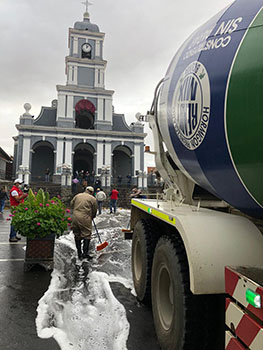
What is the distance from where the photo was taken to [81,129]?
28203 mm

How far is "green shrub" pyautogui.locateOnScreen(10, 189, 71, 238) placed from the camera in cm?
496

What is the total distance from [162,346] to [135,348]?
319 mm

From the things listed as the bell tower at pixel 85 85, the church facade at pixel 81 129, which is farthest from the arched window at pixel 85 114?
the church facade at pixel 81 129

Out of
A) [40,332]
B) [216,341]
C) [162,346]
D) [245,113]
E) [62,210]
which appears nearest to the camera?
[245,113]

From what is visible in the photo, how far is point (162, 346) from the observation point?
2.59 metres

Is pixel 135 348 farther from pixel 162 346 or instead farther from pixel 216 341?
pixel 216 341

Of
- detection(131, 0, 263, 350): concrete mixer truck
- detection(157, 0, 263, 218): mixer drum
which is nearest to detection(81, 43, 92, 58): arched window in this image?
detection(131, 0, 263, 350): concrete mixer truck

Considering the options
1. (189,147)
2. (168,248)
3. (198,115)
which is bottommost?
(168,248)

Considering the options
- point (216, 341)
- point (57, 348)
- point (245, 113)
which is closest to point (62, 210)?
point (57, 348)

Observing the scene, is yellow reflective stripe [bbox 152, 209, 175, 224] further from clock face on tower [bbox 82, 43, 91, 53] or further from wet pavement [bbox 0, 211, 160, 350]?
clock face on tower [bbox 82, 43, 91, 53]

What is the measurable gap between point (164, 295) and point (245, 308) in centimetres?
138

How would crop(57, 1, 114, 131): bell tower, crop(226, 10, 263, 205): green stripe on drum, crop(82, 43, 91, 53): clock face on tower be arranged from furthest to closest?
crop(82, 43, 91, 53): clock face on tower < crop(57, 1, 114, 131): bell tower < crop(226, 10, 263, 205): green stripe on drum

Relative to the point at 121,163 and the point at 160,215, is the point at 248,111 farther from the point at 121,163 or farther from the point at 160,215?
the point at 121,163

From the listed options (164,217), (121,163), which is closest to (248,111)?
(164,217)
